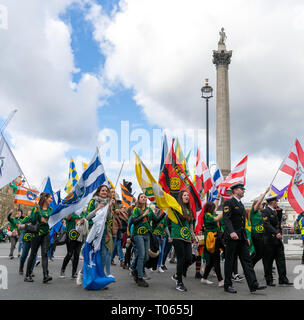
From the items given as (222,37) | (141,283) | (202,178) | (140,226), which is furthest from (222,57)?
(141,283)

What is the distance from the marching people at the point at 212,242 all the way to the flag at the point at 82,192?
8.01 feet

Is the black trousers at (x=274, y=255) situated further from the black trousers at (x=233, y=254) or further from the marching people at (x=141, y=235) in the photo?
the marching people at (x=141, y=235)

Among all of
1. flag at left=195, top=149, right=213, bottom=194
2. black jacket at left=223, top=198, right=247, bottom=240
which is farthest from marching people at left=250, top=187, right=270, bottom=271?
flag at left=195, top=149, right=213, bottom=194

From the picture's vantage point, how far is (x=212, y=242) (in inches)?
281

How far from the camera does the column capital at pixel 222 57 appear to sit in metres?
40.9

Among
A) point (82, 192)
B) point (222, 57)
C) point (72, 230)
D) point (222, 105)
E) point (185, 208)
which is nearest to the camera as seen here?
point (185, 208)

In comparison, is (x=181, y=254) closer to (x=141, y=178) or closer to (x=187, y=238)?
(x=187, y=238)

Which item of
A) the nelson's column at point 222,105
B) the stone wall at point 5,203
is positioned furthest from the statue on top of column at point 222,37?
the stone wall at point 5,203

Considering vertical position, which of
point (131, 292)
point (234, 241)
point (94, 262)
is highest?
point (234, 241)

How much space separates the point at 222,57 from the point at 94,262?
38.1 m

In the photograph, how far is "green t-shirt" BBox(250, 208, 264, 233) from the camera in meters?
8.09

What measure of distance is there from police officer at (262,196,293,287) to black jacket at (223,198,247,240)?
134 centimetres

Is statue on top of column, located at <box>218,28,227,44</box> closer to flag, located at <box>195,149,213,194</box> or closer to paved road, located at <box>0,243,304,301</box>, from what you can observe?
flag, located at <box>195,149,213,194</box>
